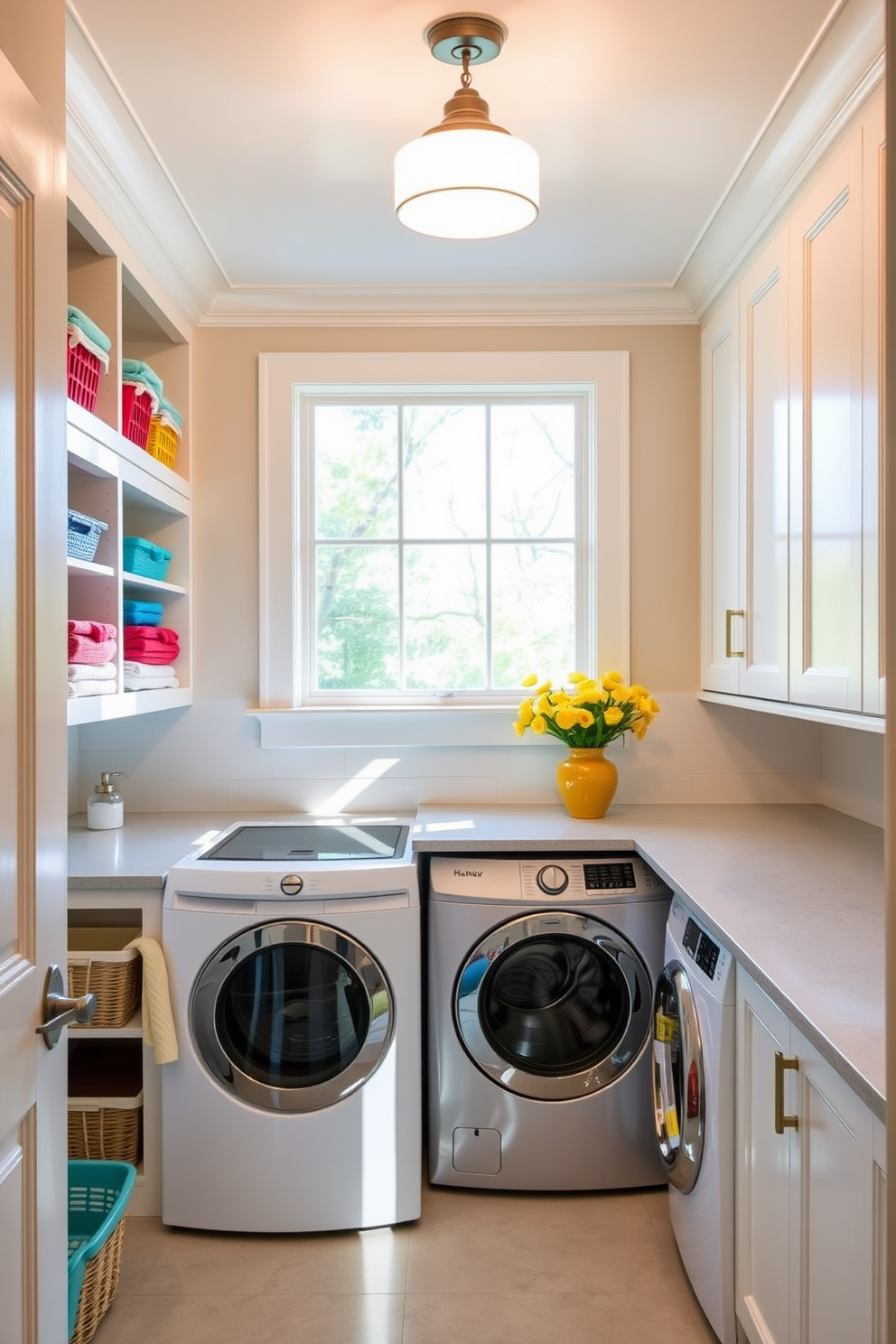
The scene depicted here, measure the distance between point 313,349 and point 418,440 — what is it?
423mm

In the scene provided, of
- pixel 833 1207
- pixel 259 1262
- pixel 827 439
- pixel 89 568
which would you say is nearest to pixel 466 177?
pixel 827 439

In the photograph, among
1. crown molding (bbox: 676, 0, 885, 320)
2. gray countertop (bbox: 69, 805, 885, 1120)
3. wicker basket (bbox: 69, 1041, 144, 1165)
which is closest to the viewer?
gray countertop (bbox: 69, 805, 885, 1120)

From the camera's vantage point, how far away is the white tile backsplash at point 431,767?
3107mm

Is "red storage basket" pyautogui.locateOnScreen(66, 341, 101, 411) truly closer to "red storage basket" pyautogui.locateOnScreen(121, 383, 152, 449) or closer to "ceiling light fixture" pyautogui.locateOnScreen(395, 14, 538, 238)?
"red storage basket" pyautogui.locateOnScreen(121, 383, 152, 449)

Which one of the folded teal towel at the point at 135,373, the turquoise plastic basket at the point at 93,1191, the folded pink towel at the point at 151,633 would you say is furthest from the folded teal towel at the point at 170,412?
the turquoise plastic basket at the point at 93,1191

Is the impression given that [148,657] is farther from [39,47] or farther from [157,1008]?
[39,47]

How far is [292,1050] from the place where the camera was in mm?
2340

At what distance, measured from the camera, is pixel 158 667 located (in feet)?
9.24

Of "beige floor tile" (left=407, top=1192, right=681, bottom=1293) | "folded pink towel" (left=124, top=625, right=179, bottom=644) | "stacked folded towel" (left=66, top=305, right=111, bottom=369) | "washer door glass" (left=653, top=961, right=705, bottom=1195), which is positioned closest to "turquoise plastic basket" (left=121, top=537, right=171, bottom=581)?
"folded pink towel" (left=124, top=625, right=179, bottom=644)

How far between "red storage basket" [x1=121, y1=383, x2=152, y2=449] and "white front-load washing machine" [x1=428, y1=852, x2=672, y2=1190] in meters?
1.40

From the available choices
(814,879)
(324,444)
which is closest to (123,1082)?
(814,879)

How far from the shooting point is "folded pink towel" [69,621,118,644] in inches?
87.2

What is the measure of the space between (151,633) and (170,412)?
24.9 inches

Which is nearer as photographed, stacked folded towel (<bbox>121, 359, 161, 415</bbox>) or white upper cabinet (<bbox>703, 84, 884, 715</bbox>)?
white upper cabinet (<bbox>703, 84, 884, 715</bbox>)
